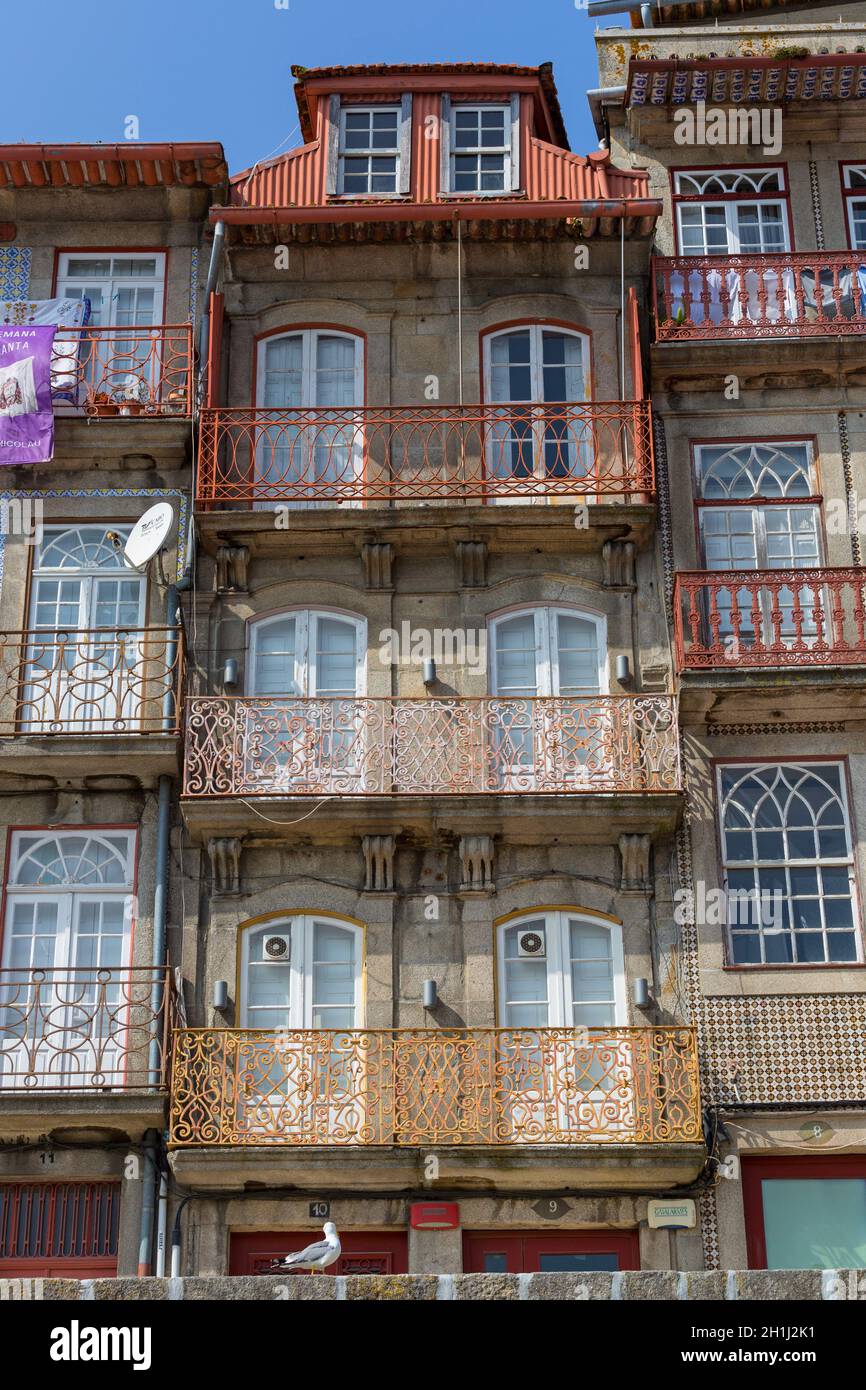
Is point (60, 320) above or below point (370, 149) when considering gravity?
below

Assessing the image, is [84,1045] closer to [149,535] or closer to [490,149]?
[149,535]

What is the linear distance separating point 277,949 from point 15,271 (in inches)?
323

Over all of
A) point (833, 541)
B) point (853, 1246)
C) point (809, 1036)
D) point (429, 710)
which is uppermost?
point (833, 541)

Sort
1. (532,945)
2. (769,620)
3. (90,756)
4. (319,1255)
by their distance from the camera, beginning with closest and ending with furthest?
(319,1255) → (532,945) → (90,756) → (769,620)

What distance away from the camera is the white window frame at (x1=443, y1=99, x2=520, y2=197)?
22781mm

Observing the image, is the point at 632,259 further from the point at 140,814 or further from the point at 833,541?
the point at 140,814

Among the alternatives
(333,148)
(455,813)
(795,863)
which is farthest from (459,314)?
(795,863)

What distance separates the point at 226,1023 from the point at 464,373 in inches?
288

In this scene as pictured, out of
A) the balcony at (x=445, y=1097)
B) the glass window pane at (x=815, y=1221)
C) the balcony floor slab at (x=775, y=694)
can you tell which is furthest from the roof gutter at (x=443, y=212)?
the glass window pane at (x=815, y=1221)

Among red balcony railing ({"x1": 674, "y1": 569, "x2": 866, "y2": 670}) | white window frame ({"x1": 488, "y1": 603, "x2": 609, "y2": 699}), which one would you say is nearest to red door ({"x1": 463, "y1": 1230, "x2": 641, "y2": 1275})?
white window frame ({"x1": 488, "y1": 603, "x2": 609, "y2": 699})

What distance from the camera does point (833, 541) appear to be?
831 inches

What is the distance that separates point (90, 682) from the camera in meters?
20.2

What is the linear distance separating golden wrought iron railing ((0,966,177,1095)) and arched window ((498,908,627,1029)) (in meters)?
3.17
